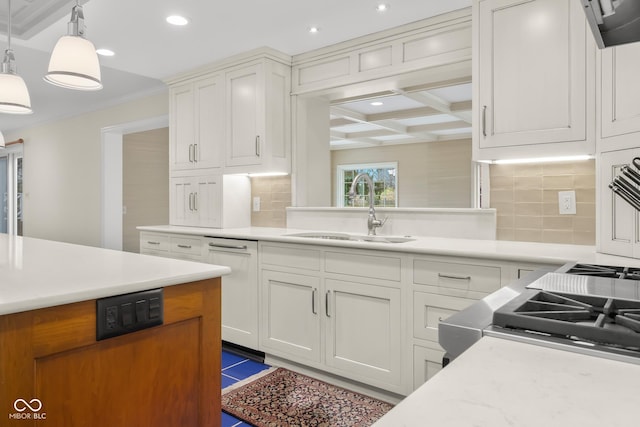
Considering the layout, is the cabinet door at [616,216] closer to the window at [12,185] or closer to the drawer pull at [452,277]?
the drawer pull at [452,277]

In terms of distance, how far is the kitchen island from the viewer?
3.48 ft

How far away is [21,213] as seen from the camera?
803 centimetres

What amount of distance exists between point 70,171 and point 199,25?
4482 mm

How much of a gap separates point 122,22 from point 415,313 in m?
2.70

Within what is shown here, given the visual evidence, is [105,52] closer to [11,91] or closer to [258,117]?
[258,117]

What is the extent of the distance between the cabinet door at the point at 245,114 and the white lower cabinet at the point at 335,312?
971 millimetres

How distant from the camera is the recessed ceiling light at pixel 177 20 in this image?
2.84 meters

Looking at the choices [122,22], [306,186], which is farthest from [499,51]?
[122,22]

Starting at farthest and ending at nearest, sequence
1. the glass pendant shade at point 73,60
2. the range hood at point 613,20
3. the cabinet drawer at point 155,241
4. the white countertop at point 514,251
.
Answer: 1. the cabinet drawer at point 155,241
2. the white countertop at point 514,251
3. the glass pendant shade at point 73,60
4. the range hood at point 613,20

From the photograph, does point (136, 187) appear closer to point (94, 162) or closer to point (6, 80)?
point (94, 162)

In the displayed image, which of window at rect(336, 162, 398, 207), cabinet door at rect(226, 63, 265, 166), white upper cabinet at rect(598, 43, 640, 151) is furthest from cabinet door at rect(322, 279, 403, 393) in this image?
window at rect(336, 162, 398, 207)

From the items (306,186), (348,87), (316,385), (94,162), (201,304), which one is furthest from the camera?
(94,162)

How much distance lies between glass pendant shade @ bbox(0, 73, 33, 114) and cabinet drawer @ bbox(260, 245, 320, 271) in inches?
61.3

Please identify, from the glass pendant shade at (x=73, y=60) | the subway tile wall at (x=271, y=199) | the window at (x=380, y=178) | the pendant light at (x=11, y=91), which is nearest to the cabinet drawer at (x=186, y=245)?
the subway tile wall at (x=271, y=199)
